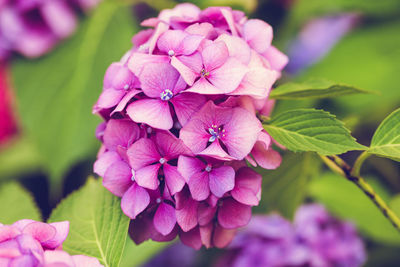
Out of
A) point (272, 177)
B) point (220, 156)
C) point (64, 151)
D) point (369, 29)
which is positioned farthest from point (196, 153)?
point (369, 29)

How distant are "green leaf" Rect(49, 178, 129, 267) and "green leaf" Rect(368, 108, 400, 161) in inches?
9.7

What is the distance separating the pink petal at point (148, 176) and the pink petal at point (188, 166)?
29mm

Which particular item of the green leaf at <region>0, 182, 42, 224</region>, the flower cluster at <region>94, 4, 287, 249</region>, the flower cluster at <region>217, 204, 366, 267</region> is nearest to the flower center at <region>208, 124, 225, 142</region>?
the flower cluster at <region>94, 4, 287, 249</region>

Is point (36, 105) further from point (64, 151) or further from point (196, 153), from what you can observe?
point (196, 153)

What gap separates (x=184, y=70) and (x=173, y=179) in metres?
0.09

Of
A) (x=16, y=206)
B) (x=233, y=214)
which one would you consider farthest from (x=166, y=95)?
(x=16, y=206)

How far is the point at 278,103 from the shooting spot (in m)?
0.75

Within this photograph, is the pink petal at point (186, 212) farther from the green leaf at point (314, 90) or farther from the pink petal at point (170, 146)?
the green leaf at point (314, 90)

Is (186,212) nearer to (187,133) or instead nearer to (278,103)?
(187,133)

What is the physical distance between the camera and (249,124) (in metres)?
0.38

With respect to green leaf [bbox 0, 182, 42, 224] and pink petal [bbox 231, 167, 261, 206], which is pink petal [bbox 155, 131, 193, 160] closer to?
pink petal [bbox 231, 167, 261, 206]

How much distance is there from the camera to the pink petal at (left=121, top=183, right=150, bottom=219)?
15.5 inches

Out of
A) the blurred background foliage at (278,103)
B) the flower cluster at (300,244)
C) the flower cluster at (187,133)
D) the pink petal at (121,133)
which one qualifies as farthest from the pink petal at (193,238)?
the flower cluster at (300,244)

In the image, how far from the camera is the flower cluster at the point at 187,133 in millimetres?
Result: 380
